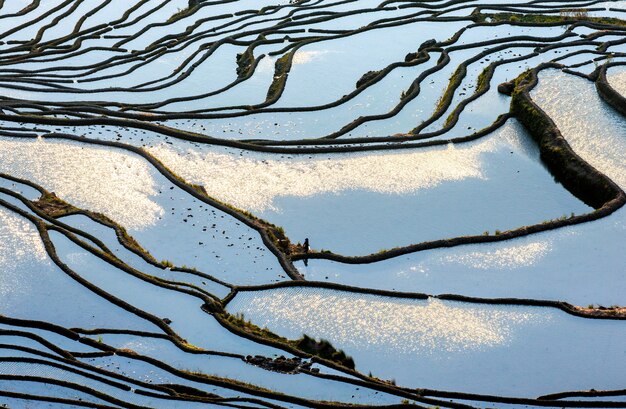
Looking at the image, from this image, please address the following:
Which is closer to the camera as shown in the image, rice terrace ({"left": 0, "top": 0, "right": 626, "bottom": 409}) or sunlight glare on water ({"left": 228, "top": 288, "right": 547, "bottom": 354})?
rice terrace ({"left": 0, "top": 0, "right": 626, "bottom": 409})

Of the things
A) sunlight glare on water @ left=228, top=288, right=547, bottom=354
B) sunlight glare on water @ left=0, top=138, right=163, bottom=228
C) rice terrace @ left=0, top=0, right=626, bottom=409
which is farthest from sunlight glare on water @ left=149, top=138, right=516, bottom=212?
Result: sunlight glare on water @ left=228, top=288, right=547, bottom=354

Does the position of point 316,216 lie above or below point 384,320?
above

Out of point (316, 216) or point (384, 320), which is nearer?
point (384, 320)

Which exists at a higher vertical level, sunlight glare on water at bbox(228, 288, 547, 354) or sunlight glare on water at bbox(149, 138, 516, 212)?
sunlight glare on water at bbox(149, 138, 516, 212)

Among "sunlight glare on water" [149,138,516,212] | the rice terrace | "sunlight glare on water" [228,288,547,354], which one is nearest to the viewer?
the rice terrace

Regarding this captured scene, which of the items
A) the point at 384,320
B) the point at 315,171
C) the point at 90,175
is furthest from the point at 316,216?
the point at 90,175

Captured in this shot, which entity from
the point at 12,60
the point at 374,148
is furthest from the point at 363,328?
the point at 12,60

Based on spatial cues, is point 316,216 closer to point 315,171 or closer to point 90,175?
point 315,171

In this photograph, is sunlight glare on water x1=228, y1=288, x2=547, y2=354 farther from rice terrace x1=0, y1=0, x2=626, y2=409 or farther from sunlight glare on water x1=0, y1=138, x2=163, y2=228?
sunlight glare on water x1=0, y1=138, x2=163, y2=228
